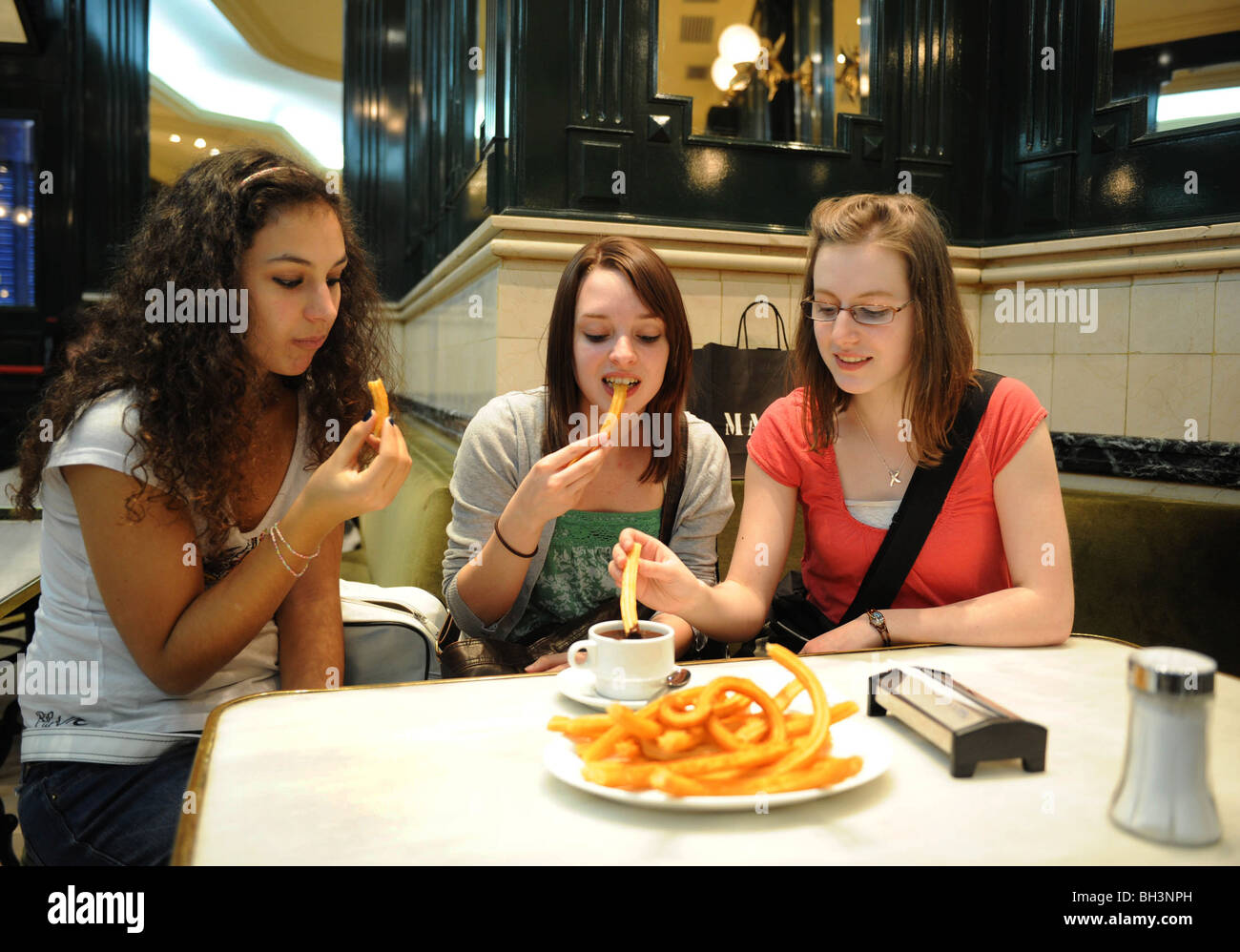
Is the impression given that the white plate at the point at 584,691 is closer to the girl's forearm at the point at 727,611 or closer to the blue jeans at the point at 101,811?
the girl's forearm at the point at 727,611

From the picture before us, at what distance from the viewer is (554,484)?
1687mm

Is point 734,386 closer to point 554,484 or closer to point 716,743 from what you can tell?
point 554,484

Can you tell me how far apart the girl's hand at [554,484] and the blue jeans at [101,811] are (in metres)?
0.67

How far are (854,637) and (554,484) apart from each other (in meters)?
0.58

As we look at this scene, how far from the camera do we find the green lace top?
2000mm

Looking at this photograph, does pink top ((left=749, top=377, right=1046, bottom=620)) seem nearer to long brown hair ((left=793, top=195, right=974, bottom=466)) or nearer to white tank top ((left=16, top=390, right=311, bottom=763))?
long brown hair ((left=793, top=195, right=974, bottom=466))

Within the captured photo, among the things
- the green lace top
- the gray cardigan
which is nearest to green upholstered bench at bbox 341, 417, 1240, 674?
the gray cardigan

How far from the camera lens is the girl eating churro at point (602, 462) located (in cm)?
194

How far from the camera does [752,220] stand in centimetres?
325

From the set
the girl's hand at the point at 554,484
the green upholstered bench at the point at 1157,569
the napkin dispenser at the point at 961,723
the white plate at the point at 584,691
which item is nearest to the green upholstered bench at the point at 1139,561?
the green upholstered bench at the point at 1157,569

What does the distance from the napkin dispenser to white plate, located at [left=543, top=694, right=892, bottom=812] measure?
0.05m

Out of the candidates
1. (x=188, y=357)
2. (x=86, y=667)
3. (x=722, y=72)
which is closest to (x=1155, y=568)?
(x=722, y=72)

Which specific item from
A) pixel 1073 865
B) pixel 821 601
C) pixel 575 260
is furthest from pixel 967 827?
pixel 575 260
